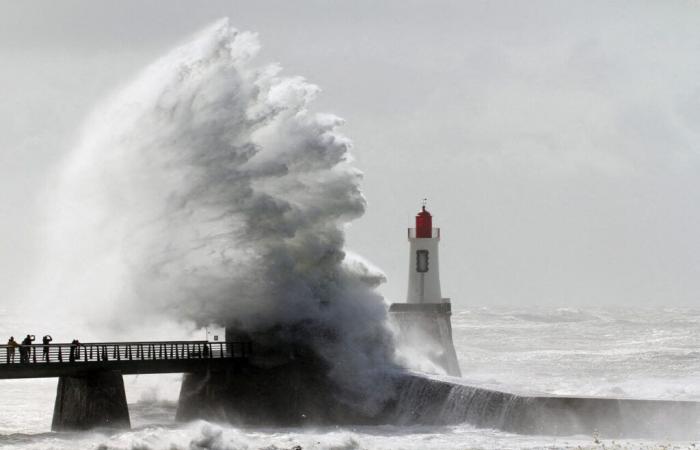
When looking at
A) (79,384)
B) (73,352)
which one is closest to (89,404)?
(79,384)

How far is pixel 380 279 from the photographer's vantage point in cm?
4128

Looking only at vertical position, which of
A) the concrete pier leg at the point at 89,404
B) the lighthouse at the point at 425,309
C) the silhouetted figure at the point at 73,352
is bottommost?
the concrete pier leg at the point at 89,404

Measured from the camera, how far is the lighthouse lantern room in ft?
154

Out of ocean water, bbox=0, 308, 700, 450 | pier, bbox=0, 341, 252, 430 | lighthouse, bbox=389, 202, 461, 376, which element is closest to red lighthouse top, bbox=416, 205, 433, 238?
lighthouse, bbox=389, 202, 461, 376

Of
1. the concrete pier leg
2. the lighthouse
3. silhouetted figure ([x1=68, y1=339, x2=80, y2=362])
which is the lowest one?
the concrete pier leg

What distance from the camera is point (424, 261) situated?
47188 millimetres

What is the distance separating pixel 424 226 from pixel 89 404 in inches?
715

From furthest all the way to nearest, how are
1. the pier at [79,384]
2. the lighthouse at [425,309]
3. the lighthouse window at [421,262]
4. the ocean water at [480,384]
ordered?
the lighthouse window at [421,262] < the lighthouse at [425,309] < the pier at [79,384] < the ocean water at [480,384]

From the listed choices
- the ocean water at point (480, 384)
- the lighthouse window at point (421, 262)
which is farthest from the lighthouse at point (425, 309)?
the ocean water at point (480, 384)

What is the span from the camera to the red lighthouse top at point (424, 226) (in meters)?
46.9

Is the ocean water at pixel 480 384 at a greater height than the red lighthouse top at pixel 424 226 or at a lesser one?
lesser

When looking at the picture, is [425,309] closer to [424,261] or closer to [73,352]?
[424,261]

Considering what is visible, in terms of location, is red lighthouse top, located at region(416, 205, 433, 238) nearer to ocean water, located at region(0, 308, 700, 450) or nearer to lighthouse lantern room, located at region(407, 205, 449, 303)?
lighthouse lantern room, located at region(407, 205, 449, 303)

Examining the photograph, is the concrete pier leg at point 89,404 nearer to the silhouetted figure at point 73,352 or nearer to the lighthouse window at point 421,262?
the silhouetted figure at point 73,352
